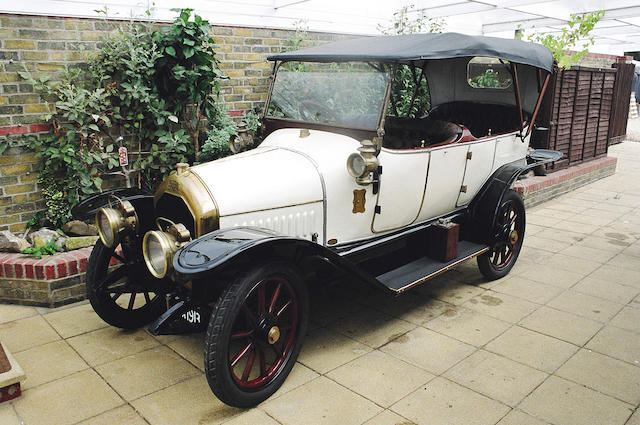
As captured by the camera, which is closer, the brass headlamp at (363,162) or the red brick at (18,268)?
the brass headlamp at (363,162)

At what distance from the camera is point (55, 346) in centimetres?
338

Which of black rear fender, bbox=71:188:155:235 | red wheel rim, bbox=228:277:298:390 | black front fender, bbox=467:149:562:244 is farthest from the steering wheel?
black front fender, bbox=467:149:562:244

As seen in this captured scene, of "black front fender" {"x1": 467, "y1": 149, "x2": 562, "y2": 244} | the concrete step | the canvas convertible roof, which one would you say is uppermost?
the canvas convertible roof

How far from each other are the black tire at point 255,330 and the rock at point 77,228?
6.56 ft

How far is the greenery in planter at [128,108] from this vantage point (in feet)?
14.6

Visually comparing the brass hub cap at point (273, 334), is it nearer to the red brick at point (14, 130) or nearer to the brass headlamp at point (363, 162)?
the brass headlamp at point (363, 162)

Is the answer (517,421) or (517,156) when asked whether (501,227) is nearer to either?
(517,156)

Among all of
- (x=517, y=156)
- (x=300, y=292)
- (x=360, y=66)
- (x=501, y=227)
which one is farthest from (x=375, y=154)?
(x=517, y=156)

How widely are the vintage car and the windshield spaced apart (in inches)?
0.4

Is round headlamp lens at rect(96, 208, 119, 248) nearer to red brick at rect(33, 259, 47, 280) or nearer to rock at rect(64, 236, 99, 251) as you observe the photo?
red brick at rect(33, 259, 47, 280)

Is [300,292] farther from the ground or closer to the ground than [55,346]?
farther from the ground

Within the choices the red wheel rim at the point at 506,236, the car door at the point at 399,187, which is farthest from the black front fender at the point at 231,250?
the red wheel rim at the point at 506,236

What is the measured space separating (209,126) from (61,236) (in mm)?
1972

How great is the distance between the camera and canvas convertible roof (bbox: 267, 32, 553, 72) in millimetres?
3414
